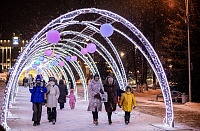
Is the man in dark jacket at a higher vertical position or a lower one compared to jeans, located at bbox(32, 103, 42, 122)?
higher

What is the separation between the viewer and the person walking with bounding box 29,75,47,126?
12352mm

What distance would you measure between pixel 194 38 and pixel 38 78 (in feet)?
53.4

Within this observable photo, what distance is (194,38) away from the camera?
26.0 m

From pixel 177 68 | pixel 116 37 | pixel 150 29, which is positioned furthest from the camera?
pixel 116 37

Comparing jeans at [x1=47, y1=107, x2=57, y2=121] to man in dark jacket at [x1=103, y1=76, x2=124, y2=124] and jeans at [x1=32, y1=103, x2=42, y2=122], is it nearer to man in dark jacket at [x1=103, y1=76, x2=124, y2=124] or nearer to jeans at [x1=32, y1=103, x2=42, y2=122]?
jeans at [x1=32, y1=103, x2=42, y2=122]

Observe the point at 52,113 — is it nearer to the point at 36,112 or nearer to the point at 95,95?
the point at 36,112

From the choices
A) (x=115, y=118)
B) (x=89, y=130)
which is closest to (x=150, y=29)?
(x=115, y=118)

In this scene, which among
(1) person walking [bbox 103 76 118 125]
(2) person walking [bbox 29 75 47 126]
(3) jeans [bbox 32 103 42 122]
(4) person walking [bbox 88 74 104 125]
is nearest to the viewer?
(3) jeans [bbox 32 103 42 122]

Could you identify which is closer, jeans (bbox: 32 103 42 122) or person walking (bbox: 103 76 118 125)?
jeans (bbox: 32 103 42 122)

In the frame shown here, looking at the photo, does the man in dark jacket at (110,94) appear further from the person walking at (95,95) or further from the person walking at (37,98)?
the person walking at (37,98)

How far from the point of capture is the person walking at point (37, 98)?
1235 centimetres

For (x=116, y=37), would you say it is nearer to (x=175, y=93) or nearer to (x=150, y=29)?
(x=150, y=29)

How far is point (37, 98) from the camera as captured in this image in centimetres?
1245

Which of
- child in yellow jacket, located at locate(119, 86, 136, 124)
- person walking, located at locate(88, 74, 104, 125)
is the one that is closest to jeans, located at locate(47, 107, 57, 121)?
person walking, located at locate(88, 74, 104, 125)
